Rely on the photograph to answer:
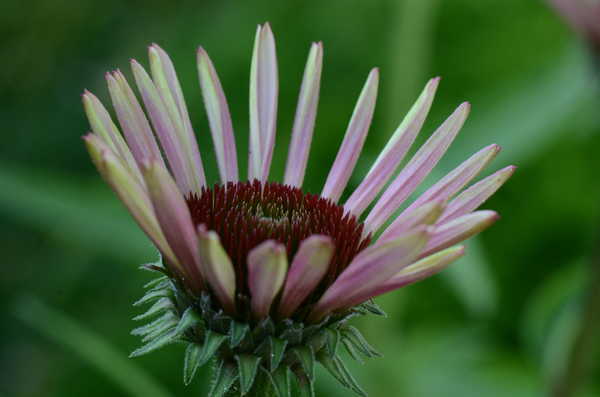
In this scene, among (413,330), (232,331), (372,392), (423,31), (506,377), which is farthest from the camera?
(413,330)

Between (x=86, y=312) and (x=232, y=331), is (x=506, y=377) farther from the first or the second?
(x=232, y=331)

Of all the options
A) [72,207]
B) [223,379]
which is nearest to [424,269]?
[223,379]

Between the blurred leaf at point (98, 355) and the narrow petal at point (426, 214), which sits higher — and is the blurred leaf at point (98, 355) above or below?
below

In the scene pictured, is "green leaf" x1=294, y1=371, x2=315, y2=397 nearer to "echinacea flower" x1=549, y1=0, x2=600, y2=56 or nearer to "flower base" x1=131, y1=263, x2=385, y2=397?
"flower base" x1=131, y1=263, x2=385, y2=397

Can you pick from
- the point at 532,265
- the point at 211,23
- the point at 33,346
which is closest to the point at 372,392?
the point at 532,265

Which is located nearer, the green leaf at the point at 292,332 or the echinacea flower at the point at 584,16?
the green leaf at the point at 292,332

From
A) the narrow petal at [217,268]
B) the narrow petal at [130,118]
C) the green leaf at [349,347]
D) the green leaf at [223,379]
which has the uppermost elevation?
the narrow petal at [130,118]

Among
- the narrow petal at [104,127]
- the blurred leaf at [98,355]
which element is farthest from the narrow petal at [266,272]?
the blurred leaf at [98,355]

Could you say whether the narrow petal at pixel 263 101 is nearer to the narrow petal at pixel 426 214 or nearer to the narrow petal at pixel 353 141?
the narrow petal at pixel 353 141
